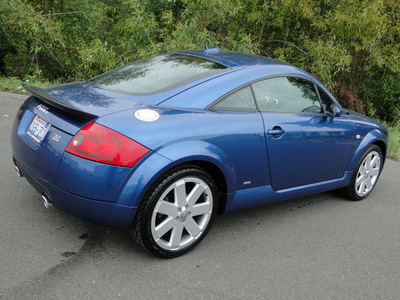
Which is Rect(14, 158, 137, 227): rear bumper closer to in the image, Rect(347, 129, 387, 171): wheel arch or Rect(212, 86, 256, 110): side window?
Rect(212, 86, 256, 110): side window

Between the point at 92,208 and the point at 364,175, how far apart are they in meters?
3.19

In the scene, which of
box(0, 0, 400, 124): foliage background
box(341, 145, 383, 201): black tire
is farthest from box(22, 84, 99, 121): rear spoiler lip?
box(0, 0, 400, 124): foliage background

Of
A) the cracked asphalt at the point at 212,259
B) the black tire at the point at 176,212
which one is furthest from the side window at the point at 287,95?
the cracked asphalt at the point at 212,259

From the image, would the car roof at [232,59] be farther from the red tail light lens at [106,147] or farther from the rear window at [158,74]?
the red tail light lens at [106,147]

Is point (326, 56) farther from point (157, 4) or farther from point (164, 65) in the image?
point (164, 65)

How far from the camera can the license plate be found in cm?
264

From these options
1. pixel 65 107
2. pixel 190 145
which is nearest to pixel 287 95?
pixel 190 145

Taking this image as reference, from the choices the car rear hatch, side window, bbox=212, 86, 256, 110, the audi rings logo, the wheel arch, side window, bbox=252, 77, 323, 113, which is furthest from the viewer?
the wheel arch

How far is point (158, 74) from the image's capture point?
3.20 meters

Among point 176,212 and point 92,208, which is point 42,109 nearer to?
point 92,208

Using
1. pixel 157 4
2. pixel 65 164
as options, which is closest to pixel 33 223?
pixel 65 164

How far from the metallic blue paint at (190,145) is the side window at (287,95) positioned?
0.07 meters

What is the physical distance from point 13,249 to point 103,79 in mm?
1598

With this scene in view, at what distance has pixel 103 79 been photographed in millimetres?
3428
